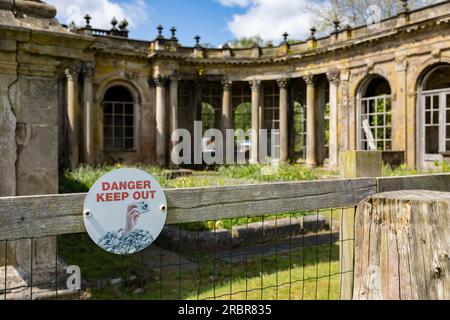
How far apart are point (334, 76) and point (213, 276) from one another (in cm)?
1516

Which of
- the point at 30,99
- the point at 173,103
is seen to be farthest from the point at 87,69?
the point at 30,99

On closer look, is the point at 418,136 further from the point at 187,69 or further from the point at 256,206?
the point at 256,206

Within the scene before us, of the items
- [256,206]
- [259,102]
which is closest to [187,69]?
[259,102]

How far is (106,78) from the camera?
61.4 feet

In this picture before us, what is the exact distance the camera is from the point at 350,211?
321 centimetres

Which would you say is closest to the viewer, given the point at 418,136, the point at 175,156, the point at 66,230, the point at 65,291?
the point at 66,230

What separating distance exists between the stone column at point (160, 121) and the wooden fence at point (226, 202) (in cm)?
1692

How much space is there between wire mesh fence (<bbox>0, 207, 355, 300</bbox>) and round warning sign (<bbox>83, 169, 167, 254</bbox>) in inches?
48.7

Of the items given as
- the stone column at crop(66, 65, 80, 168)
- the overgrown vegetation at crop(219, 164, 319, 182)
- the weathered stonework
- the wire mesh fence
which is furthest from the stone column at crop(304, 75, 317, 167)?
the weathered stonework

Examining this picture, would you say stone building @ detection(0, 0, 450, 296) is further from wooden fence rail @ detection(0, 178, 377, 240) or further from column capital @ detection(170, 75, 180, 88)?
wooden fence rail @ detection(0, 178, 377, 240)

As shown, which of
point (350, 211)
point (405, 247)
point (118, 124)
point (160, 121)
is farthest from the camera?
point (118, 124)

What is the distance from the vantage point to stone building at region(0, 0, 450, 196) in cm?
1595

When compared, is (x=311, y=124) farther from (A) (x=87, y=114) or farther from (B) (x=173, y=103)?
(A) (x=87, y=114)
